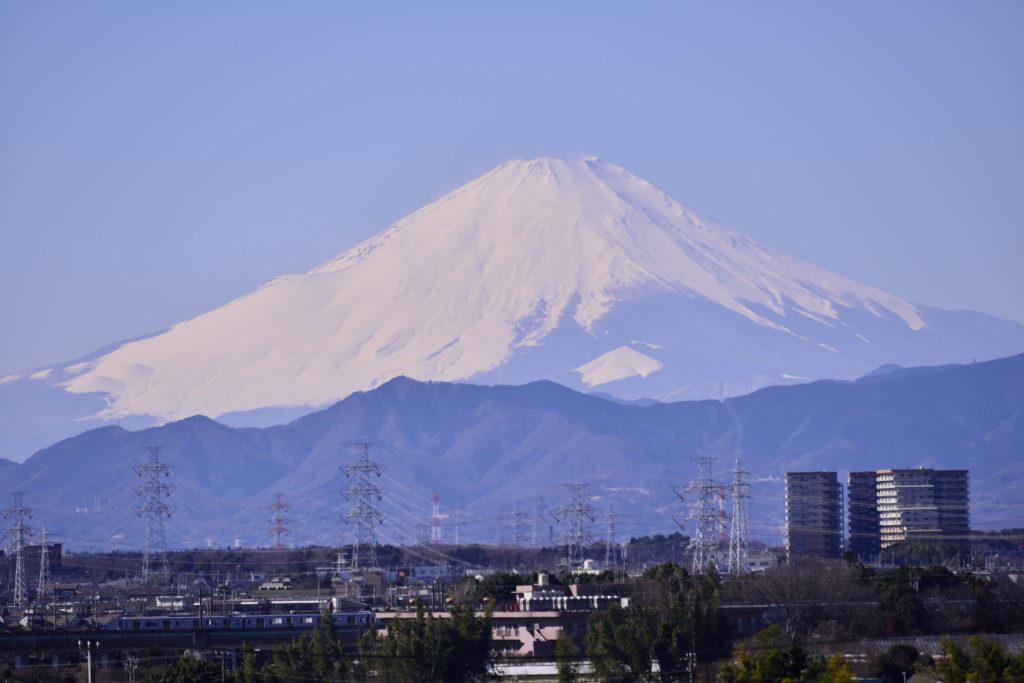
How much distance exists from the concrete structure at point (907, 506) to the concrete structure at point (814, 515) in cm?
132

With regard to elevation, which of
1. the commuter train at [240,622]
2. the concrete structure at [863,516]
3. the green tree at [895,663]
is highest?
the concrete structure at [863,516]

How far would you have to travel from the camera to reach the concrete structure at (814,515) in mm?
128375

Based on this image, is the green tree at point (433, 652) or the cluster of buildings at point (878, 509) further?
the cluster of buildings at point (878, 509)

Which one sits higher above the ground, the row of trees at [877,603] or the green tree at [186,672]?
the row of trees at [877,603]

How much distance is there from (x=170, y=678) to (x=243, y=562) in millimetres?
91744

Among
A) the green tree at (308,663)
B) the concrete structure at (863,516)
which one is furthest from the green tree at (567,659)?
the concrete structure at (863,516)

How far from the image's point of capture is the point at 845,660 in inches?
2035

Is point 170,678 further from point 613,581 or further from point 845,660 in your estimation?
point 613,581

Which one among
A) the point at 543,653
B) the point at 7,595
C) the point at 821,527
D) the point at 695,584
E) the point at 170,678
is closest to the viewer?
the point at 170,678

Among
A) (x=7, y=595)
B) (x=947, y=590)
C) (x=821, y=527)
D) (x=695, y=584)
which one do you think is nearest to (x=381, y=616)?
(x=695, y=584)

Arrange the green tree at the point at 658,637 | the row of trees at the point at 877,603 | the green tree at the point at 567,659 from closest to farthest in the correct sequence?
the green tree at the point at 567,659, the green tree at the point at 658,637, the row of trees at the point at 877,603

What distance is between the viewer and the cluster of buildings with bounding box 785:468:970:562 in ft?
435

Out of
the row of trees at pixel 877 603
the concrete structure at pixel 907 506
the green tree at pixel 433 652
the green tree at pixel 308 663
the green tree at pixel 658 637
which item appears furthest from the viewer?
the concrete structure at pixel 907 506

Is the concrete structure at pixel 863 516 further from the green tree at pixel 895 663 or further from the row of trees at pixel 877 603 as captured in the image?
the green tree at pixel 895 663
